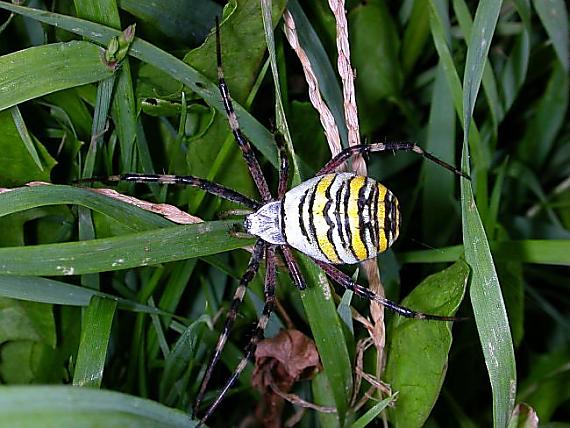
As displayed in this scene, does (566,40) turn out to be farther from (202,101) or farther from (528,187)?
(202,101)

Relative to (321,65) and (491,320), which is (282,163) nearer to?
(321,65)

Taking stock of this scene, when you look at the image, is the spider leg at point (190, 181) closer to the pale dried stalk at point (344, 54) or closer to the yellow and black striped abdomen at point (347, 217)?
the yellow and black striped abdomen at point (347, 217)

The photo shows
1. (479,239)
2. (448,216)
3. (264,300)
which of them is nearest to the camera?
(479,239)

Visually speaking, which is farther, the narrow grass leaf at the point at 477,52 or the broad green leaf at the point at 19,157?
the narrow grass leaf at the point at 477,52

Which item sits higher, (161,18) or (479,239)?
(161,18)

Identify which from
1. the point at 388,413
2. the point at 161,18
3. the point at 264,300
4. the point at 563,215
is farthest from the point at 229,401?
the point at 563,215

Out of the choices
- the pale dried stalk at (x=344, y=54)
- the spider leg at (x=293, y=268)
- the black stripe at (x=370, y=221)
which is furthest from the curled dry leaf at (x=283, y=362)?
the pale dried stalk at (x=344, y=54)

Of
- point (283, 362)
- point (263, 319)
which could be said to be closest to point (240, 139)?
point (263, 319)
